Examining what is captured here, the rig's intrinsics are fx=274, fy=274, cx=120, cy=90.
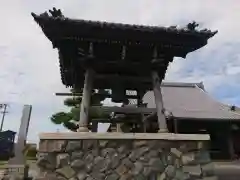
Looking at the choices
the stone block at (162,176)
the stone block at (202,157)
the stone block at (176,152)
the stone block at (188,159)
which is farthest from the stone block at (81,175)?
the stone block at (202,157)

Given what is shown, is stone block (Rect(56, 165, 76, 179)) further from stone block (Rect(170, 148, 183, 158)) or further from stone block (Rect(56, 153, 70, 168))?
stone block (Rect(170, 148, 183, 158))

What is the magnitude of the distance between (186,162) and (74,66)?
353cm

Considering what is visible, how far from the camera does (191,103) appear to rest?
60.7ft

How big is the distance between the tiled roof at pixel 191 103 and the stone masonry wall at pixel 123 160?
8638mm

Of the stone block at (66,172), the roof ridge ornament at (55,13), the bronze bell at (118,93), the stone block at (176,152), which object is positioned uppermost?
the roof ridge ornament at (55,13)

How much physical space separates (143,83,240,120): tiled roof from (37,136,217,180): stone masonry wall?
28.3 feet

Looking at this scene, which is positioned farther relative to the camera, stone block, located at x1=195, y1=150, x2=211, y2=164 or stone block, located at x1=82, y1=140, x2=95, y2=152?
stone block, located at x1=195, y1=150, x2=211, y2=164

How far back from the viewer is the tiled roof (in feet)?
49.3

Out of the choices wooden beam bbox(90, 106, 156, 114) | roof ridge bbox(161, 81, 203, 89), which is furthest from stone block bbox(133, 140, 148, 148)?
roof ridge bbox(161, 81, 203, 89)

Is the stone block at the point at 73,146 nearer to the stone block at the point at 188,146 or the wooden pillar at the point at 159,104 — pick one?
the wooden pillar at the point at 159,104

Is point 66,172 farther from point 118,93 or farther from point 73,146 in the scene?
point 118,93

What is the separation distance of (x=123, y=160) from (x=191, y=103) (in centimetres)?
1401

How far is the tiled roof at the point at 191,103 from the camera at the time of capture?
49.3 ft

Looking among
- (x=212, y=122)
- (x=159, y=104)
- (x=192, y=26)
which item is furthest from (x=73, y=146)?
(x=212, y=122)
